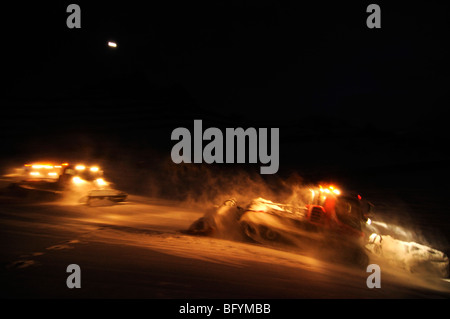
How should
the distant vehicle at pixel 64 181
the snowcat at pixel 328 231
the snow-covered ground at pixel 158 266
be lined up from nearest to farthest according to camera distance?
the snow-covered ground at pixel 158 266, the snowcat at pixel 328 231, the distant vehicle at pixel 64 181

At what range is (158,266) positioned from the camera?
12.0 ft

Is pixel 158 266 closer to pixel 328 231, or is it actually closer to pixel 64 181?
pixel 328 231

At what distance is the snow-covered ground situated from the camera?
3037 millimetres

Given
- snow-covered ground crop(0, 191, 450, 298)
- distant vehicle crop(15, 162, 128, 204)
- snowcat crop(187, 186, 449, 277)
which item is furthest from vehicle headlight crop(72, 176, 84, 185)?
snowcat crop(187, 186, 449, 277)

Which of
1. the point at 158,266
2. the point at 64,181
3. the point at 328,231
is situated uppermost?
the point at 64,181

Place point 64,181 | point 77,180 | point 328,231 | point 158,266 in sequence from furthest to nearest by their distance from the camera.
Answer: point 77,180 → point 64,181 → point 328,231 → point 158,266

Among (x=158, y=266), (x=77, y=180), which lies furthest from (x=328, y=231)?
(x=77, y=180)

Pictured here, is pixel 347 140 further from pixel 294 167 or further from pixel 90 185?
pixel 90 185

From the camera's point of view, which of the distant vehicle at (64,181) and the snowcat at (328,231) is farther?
the distant vehicle at (64,181)

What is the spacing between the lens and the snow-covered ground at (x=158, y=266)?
3037 mm

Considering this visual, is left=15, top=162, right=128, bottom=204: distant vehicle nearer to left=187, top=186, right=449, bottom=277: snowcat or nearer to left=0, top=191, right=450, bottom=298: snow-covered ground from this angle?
left=0, top=191, right=450, bottom=298: snow-covered ground

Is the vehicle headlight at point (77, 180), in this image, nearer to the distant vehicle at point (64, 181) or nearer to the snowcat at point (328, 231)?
the distant vehicle at point (64, 181)

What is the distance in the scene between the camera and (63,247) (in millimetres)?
4027

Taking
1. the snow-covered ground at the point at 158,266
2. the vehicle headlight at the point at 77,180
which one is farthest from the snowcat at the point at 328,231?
the vehicle headlight at the point at 77,180
